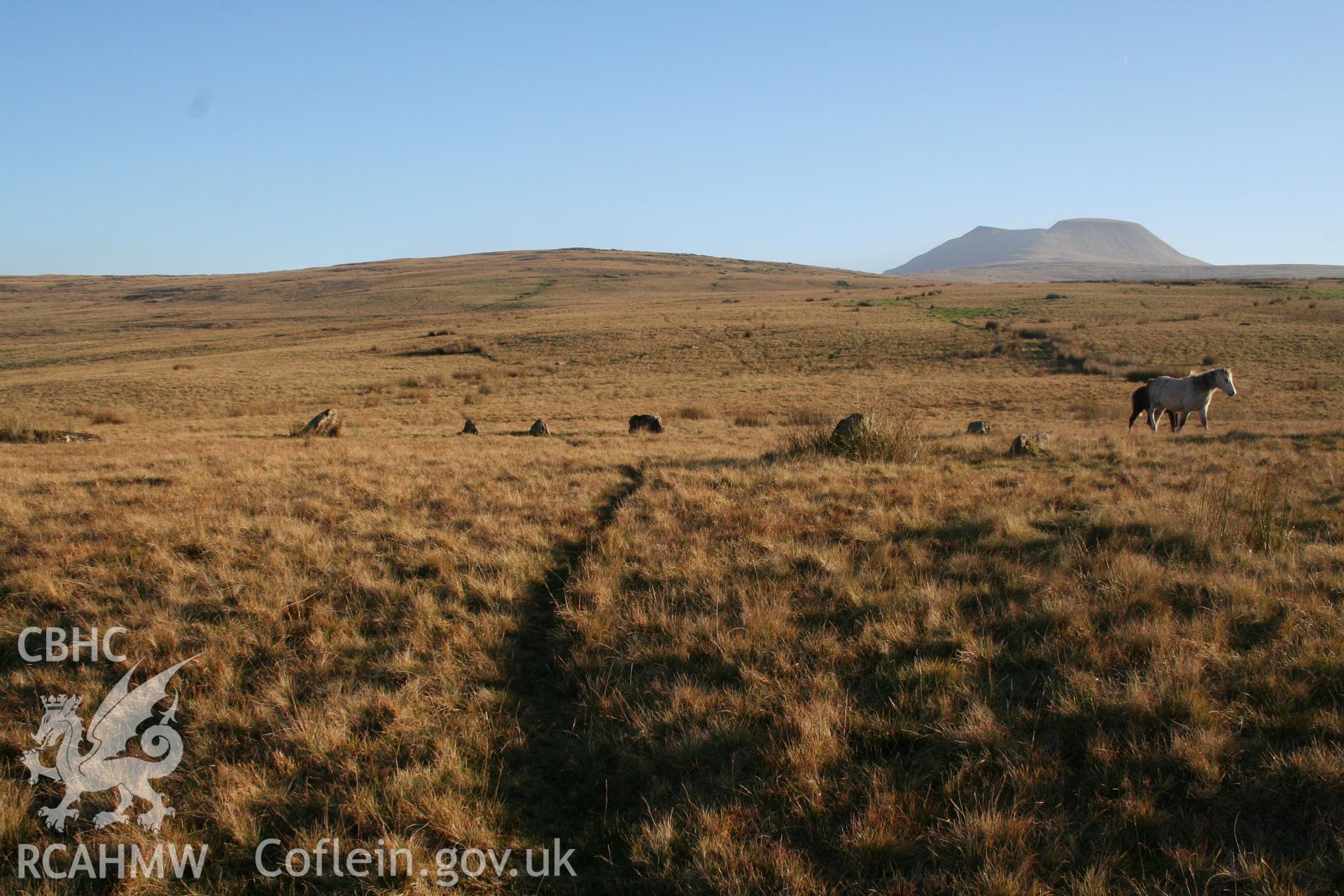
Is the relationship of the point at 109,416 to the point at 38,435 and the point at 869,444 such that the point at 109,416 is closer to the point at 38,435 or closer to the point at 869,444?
the point at 38,435

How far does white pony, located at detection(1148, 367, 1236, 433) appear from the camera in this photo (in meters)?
16.7

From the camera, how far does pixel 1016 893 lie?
2793mm

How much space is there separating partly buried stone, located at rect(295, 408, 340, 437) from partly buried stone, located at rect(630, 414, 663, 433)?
8.52m

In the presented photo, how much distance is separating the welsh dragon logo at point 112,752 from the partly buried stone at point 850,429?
10.2 metres

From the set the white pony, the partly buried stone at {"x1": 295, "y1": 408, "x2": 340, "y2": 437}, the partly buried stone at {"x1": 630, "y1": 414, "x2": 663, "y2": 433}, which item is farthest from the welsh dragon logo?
the white pony

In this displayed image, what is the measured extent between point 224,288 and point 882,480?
14729 centimetres

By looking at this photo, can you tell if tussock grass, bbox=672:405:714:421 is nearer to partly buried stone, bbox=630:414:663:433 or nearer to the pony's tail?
partly buried stone, bbox=630:414:663:433

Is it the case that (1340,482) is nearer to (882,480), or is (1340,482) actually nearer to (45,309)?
(882,480)

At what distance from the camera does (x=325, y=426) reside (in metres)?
19.7

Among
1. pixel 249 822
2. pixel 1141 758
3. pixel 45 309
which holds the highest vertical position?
pixel 45 309

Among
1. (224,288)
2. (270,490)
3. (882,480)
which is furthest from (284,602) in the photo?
(224,288)

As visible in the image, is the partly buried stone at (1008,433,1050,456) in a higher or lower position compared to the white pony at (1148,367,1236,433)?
lower

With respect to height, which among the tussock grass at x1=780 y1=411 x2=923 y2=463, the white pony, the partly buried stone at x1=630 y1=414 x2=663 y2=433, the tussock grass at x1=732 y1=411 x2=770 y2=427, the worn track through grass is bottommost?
the worn track through grass

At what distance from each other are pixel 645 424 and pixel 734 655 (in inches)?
591
